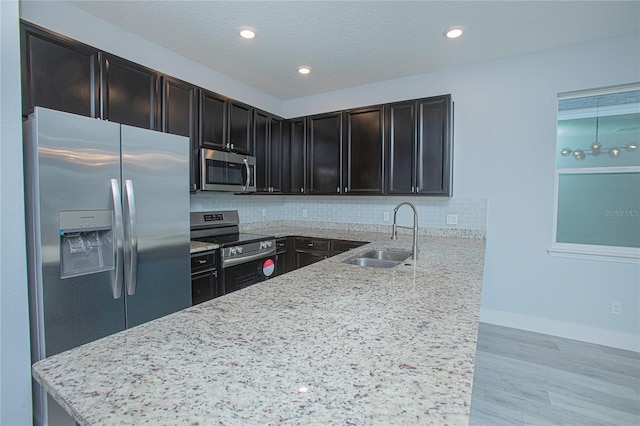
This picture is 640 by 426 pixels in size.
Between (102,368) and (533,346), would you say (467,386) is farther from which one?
(533,346)

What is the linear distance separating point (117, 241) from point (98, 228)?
4.9 inches

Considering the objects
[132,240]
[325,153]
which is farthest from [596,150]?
[132,240]

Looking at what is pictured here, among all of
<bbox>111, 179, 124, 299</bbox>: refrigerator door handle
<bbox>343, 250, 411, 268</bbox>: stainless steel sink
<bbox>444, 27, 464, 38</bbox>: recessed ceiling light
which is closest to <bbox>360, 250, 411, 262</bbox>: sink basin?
<bbox>343, 250, 411, 268</bbox>: stainless steel sink

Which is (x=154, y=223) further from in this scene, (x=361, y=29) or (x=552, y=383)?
(x=552, y=383)

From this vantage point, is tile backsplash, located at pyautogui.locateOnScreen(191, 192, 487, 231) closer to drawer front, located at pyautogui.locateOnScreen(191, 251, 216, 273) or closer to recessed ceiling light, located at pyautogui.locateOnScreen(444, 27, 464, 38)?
drawer front, located at pyautogui.locateOnScreen(191, 251, 216, 273)

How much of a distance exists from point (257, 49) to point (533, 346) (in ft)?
12.4

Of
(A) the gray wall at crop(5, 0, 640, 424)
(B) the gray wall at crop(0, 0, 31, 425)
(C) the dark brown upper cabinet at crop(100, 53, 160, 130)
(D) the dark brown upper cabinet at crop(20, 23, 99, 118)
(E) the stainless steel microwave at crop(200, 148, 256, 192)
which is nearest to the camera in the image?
(B) the gray wall at crop(0, 0, 31, 425)

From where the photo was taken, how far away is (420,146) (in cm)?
305

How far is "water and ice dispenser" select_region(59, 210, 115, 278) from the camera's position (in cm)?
163

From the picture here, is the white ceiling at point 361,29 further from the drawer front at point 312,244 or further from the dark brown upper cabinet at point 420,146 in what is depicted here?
the drawer front at point 312,244

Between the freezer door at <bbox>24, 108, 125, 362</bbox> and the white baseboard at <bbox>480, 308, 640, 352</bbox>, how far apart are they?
3.45 metres

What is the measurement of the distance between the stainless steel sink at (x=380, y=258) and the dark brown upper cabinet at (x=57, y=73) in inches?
84.2

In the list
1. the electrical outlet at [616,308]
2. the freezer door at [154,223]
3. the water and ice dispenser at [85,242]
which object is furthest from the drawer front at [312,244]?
the electrical outlet at [616,308]

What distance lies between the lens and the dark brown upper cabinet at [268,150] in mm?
3492
